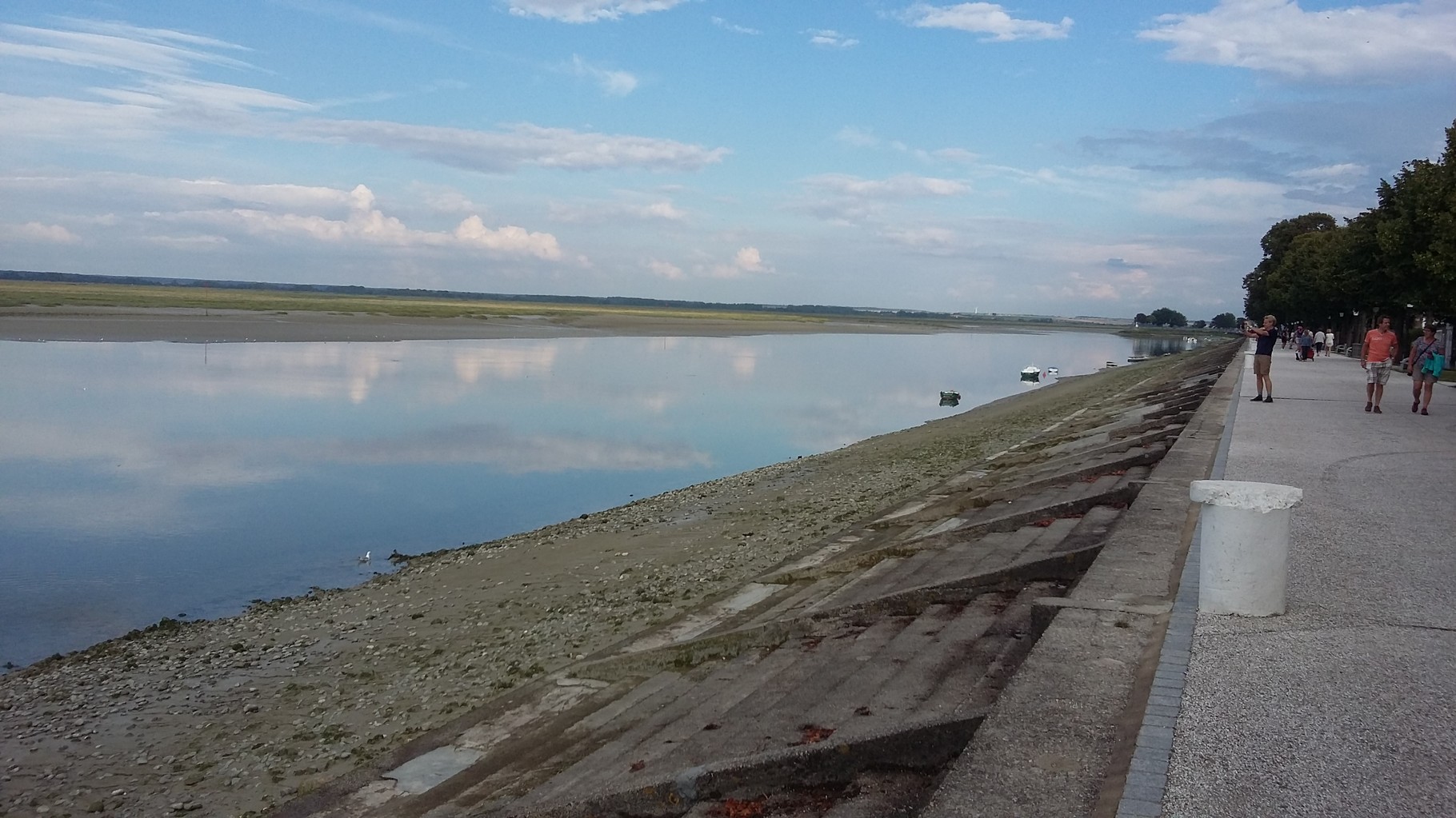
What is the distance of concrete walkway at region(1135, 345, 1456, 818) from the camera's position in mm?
4230

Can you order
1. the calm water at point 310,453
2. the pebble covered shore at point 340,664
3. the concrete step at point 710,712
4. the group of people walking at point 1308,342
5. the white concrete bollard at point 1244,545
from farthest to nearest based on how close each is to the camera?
the group of people walking at point 1308,342 < the calm water at point 310,453 < the pebble covered shore at point 340,664 < the concrete step at point 710,712 < the white concrete bollard at point 1244,545

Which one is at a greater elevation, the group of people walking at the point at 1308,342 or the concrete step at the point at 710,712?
the group of people walking at the point at 1308,342

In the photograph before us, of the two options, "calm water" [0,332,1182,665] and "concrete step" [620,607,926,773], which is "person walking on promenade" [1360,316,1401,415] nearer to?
"calm water" [0,332,1182,665]

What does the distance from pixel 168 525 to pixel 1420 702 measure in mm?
17855

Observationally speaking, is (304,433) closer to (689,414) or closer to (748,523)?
(689,414)

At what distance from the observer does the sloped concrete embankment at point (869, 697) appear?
5.21m

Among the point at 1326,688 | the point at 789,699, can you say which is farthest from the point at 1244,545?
the point at 789,699

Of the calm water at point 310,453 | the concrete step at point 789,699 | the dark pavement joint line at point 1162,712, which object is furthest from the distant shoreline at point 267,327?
the dark pavement joint line at point 1162,712

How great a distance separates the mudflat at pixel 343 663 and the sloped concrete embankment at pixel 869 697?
740 millimetres

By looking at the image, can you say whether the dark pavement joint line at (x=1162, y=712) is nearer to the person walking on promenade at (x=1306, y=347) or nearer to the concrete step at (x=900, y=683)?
the concrete step at (x=900, y=683)

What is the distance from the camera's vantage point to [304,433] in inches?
1161

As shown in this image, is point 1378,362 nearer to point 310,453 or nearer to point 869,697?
point 869,697

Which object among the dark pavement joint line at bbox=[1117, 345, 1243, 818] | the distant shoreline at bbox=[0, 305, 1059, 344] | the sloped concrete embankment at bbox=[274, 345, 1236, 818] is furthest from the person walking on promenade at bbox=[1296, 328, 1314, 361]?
the distant shoreline at bbox=[0, 305, 1059, 344]

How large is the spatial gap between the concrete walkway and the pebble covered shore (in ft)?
20.0
